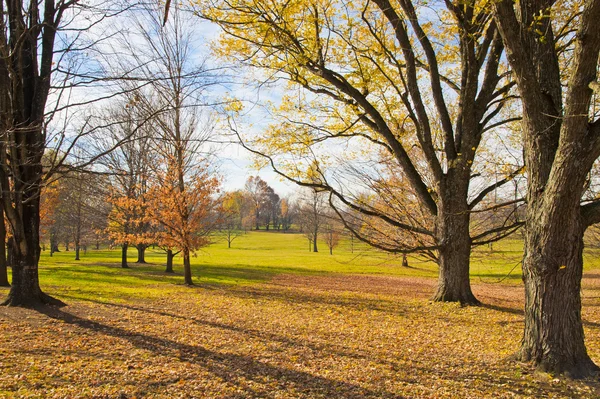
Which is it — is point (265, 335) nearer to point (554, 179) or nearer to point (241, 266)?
point (554, 179)

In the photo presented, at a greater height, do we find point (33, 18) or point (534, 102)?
point (33, 18)

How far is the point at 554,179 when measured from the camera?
413 centimetres

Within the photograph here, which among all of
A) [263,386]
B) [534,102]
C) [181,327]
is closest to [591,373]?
[534,102]

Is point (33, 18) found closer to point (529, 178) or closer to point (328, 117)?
point (328, 117)

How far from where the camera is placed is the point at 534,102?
4.51m

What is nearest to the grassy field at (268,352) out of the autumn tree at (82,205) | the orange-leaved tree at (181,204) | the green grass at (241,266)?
the green grass at (241,266)

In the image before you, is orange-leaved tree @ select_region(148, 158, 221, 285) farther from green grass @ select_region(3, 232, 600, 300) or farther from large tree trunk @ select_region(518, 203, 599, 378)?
large tree trunk @ select_region(518, 203, 599, 378)

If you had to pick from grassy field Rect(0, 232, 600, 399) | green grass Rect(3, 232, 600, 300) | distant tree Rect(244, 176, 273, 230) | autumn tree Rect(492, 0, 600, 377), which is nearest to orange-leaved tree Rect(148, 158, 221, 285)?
green grass Rect(3, 232, 600, 300)

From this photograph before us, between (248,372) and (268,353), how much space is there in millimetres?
835

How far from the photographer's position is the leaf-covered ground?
13.2 ft

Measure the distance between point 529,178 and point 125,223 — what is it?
21.1 metres

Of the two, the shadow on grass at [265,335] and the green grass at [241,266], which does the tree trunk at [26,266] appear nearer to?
the shadow on grass at [265,335]

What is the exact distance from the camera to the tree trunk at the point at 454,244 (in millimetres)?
8836

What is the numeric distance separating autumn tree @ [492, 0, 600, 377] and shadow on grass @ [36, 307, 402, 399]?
1.98 metres
